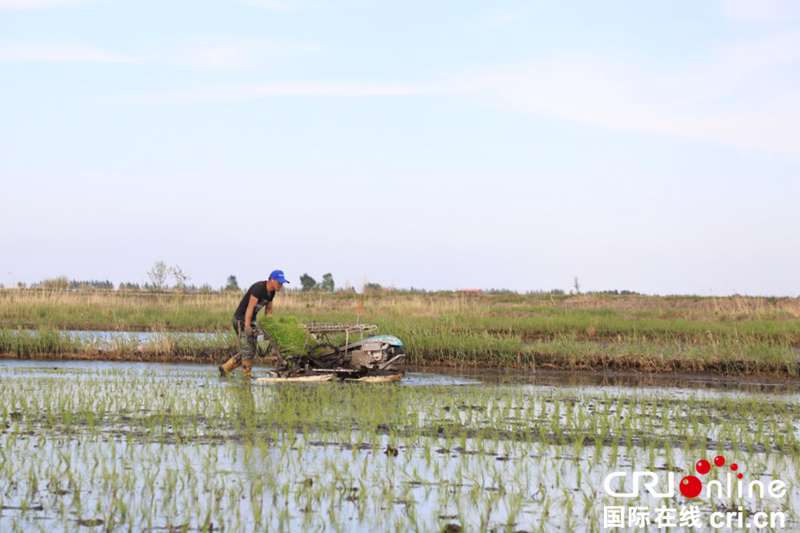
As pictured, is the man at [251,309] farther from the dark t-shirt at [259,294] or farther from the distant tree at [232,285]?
the distant tree at [232,285]

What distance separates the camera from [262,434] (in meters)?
9.88

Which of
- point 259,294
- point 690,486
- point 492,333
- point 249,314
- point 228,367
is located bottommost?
point 690,486

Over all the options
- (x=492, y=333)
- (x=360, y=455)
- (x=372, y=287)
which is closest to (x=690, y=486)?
(x=360, y=455)

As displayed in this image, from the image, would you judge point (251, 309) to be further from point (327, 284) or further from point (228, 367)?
point (327, 284)

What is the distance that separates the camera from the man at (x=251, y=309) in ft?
49.9

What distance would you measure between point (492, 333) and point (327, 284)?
33990mm

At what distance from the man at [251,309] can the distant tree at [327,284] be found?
37.0 meters

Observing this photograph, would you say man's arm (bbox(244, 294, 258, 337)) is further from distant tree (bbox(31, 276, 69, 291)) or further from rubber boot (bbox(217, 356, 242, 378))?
distant tree (bbox(31, 276, 69, 291))

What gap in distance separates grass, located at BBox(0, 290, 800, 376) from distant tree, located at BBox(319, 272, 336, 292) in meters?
11.5

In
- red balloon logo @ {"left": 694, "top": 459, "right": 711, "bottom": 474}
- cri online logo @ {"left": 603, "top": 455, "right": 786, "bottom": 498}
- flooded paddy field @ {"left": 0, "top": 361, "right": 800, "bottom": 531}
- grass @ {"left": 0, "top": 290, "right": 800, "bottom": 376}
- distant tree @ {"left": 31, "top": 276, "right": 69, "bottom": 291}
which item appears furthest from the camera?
distant tree @ {"left": 31, "top": 276, "right": 69, "bottom": 291}

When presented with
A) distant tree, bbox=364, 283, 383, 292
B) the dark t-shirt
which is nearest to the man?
the dark t-shirt

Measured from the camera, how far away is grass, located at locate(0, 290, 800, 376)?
1955 centimetres

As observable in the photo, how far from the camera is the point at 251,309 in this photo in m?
15.3

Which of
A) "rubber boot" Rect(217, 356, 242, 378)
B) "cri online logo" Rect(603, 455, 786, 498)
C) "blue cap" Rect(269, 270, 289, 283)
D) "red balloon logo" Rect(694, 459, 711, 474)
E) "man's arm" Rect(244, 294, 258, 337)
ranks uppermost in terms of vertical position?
"blue cap" Rect(269, 270, 289, 283)
